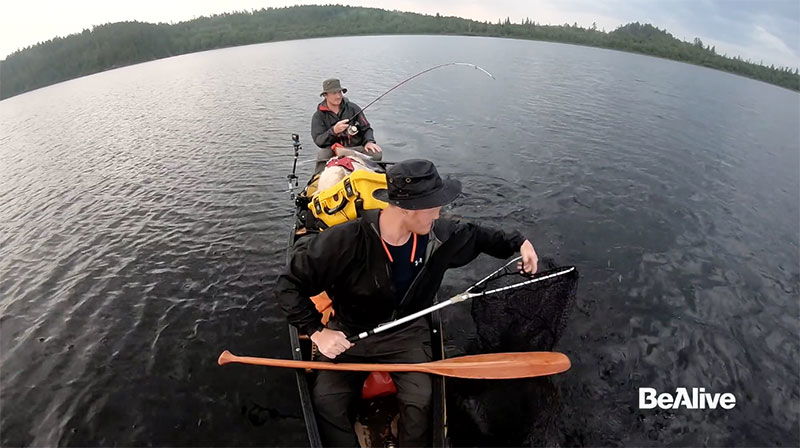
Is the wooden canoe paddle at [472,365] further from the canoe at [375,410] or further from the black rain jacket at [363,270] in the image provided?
the black rain jacket at [363,270]

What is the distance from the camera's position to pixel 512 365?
19.1 ft

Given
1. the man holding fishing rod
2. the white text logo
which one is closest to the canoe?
the man holding fishing rod

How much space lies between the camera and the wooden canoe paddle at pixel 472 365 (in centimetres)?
493

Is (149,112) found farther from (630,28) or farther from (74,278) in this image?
(630,28)

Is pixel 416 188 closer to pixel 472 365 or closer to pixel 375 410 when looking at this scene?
pixel 472 365

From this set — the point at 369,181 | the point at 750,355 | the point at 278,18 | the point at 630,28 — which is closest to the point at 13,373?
the point at 369,181

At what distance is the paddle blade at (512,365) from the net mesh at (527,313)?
24.6 inches

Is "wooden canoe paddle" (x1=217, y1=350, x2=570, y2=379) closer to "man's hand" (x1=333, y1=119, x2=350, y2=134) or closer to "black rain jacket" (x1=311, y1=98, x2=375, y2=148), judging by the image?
"man's hand" (x1=333, y1=119, x2=350, y2=134)

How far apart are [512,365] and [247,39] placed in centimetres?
13256

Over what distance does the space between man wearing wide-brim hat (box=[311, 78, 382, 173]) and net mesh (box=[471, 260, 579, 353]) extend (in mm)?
7082

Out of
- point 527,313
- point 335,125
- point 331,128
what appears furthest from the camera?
point 331,128

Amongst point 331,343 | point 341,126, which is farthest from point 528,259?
point 341,126

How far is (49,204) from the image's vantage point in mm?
16234

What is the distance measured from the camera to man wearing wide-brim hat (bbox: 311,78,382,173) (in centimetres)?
1255
